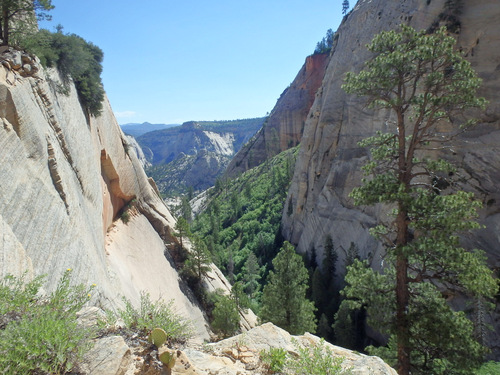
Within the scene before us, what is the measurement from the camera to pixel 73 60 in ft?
48.5

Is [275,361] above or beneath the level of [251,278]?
above

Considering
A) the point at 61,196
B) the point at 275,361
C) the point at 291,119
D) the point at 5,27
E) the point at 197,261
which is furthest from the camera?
the point at 291,119

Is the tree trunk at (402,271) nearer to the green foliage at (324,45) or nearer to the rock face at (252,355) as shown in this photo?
the rock face at (252,355)

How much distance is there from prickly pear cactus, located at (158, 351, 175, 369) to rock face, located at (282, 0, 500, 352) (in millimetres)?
17576

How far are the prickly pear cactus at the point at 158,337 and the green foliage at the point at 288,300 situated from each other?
13.3m

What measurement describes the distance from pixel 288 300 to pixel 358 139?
20.0 metres

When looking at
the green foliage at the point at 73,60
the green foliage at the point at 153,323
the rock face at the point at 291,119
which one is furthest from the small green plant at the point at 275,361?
the rock face at the point at 291,119

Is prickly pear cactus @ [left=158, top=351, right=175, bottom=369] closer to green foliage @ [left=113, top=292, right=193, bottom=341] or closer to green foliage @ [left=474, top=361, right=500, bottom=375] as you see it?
green foliage @ [left=113, top=292, right=193, bottom=341]

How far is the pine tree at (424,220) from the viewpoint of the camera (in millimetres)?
8664

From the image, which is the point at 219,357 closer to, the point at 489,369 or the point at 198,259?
the point at 489,369

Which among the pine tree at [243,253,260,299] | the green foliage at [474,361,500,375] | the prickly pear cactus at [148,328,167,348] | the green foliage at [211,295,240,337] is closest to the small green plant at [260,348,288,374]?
the prickly pear cactus at [148,328,167,348]

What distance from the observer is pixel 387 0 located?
103 ft

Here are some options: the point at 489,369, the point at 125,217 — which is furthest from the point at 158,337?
the point at 125,217

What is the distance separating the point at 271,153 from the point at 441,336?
285ft
